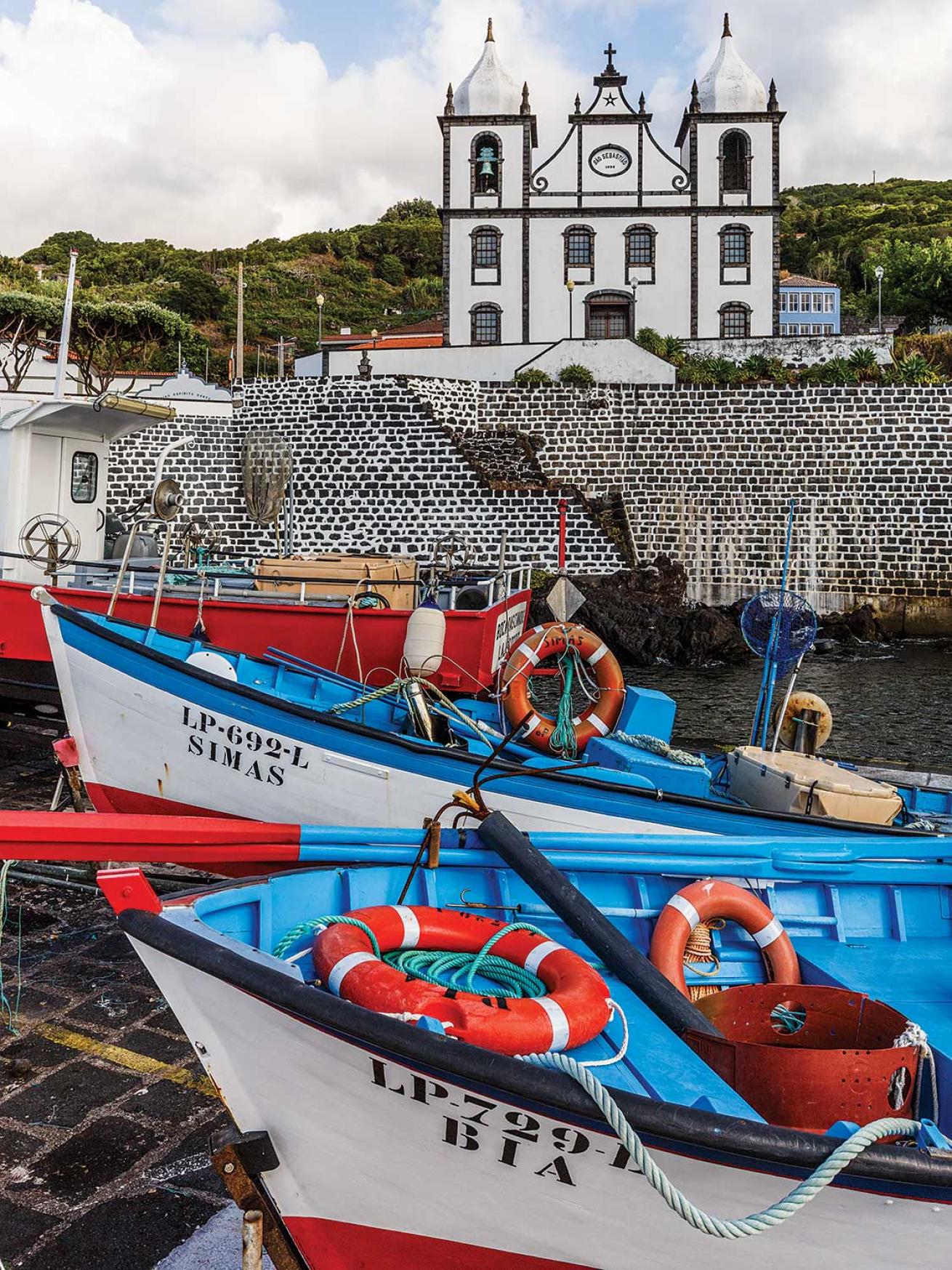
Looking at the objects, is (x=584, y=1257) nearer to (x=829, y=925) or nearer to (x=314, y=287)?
(x=829, y=925)

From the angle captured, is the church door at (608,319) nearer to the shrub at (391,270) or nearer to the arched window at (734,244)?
the arched window at (734,244)

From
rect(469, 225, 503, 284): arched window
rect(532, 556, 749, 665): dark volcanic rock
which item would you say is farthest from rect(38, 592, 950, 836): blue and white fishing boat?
rect(469, 225, 503, 284): arched window

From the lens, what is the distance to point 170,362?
4166 centimetres

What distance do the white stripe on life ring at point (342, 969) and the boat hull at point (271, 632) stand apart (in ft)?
21.1

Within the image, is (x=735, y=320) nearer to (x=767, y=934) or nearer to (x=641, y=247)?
(x=641, y=247)

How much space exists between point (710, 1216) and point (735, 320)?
98.2 feet

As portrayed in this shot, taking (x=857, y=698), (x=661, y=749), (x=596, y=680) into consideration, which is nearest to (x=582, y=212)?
(x=857, y=698)

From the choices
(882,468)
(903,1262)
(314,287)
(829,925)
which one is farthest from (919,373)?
(314,287)

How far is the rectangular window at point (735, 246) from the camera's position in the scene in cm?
2944

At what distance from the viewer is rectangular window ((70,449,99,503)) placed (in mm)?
10516

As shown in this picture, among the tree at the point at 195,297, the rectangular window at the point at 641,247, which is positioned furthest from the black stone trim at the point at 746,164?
the tree at the point at 195,297

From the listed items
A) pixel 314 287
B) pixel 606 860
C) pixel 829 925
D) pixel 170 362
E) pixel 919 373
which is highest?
pixel 314 287

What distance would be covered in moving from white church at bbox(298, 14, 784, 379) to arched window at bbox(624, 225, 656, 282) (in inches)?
1.1

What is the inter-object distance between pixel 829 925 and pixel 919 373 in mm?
21105
